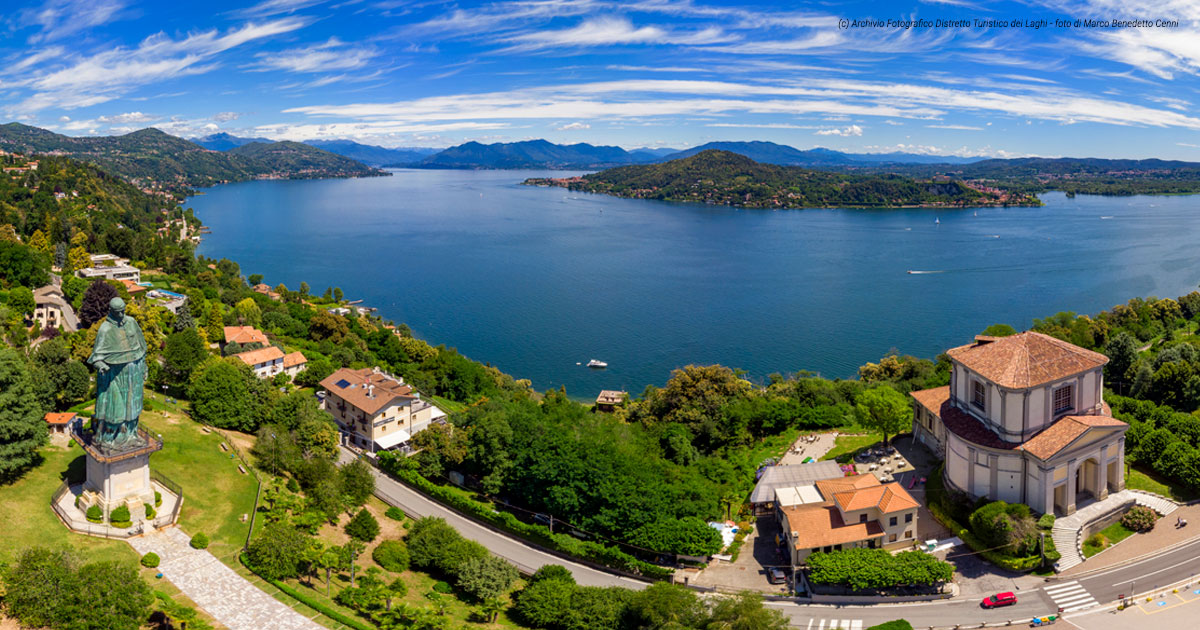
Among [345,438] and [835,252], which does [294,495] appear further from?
[835,252]

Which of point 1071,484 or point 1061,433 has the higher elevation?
point 1061,433

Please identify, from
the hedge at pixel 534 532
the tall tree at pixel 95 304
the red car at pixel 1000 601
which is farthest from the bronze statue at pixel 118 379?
the red car at pixel 1000 601

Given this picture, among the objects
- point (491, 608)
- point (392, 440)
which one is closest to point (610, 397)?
point (392, 440)

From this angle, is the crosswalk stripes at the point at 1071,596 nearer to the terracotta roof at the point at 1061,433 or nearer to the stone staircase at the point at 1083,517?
the stone staircase at the point at 1083,517

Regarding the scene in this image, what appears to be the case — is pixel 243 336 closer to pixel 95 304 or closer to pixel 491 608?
pixel 95 304

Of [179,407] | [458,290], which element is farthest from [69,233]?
[179,407]
